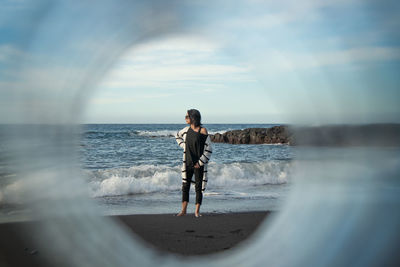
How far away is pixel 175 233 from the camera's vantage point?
467cm

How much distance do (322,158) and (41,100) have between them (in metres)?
2.50

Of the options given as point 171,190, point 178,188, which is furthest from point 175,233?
point 178,188

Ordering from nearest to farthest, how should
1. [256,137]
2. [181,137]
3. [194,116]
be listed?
[194,116], [181,137], [256,137]

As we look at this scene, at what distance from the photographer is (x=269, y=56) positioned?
341 centimetres

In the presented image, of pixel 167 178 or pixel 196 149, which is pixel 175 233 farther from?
pixel 167 178

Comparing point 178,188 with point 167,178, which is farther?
point 167,178

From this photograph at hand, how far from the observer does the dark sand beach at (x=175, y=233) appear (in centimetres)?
335

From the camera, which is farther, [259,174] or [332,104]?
[259,174]

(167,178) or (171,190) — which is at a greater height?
(167,178)

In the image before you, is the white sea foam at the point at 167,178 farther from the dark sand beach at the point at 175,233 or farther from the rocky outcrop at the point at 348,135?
the rocky outcrop at the point at 348,135

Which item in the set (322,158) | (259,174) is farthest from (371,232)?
(259,174)

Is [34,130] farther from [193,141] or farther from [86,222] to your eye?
[193,141]

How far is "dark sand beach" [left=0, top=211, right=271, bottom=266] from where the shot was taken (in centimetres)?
335

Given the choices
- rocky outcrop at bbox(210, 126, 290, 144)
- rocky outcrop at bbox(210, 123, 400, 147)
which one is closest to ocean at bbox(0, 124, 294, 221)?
rocky outcrop at bbox(210, 123, 400, 147)
